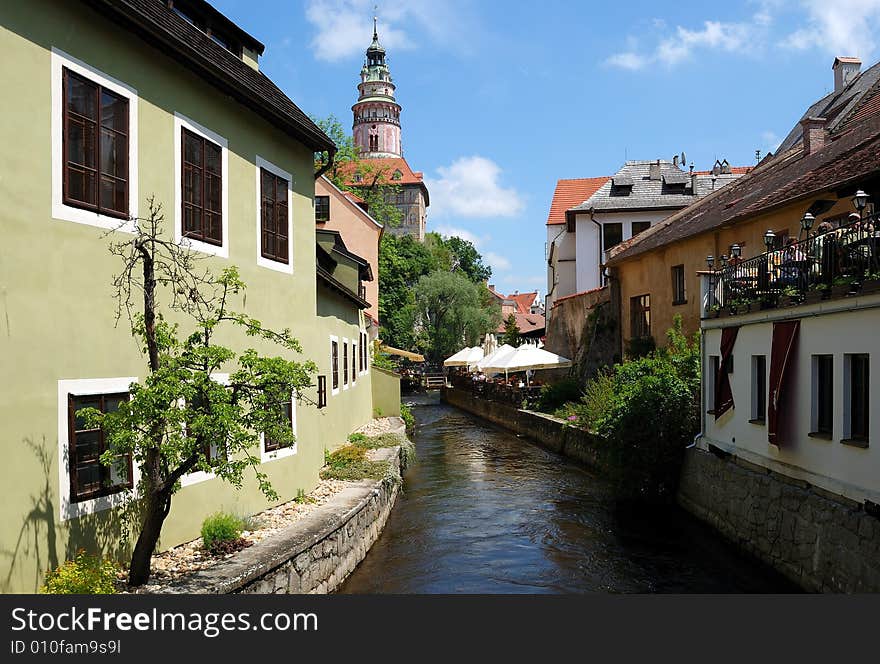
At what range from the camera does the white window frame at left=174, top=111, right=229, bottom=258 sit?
375 inches

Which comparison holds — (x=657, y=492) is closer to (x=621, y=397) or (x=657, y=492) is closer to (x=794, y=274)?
(x=621, y=397)

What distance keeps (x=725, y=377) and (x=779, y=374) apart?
8.62 feet

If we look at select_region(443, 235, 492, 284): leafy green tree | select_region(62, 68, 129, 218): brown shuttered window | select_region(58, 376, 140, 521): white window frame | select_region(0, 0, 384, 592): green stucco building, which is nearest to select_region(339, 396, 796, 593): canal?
select_region(0, 0, 384, 592): green stucco building

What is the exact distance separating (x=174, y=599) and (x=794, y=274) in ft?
33.2

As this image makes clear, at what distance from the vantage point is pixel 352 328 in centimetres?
2283

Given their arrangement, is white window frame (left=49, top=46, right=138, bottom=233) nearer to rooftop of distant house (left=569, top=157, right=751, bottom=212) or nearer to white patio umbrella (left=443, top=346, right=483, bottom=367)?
rooftop of distant house (left=569, top=157, right=751, bottom=212)

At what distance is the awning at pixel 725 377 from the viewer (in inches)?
568

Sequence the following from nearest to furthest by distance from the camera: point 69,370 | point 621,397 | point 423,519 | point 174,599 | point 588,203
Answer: point 174,599, point 69,370, point 423,519, point 621,397, point 588,203

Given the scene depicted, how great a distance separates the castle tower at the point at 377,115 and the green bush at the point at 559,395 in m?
85.9

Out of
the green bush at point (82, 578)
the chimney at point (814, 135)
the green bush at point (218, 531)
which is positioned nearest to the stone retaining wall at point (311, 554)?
the green bush at point (218, 531)

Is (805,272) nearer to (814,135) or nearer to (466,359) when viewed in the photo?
(814,135)

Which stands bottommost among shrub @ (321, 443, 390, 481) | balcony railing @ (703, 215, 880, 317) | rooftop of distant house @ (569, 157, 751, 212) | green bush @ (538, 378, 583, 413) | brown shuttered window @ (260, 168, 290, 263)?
shrub @ (321, 443, 390, 481)

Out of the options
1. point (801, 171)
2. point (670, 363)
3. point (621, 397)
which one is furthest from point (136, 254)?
point (801, 171)

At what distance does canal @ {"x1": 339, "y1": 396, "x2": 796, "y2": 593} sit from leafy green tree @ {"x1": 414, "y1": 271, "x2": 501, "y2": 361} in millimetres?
42742
